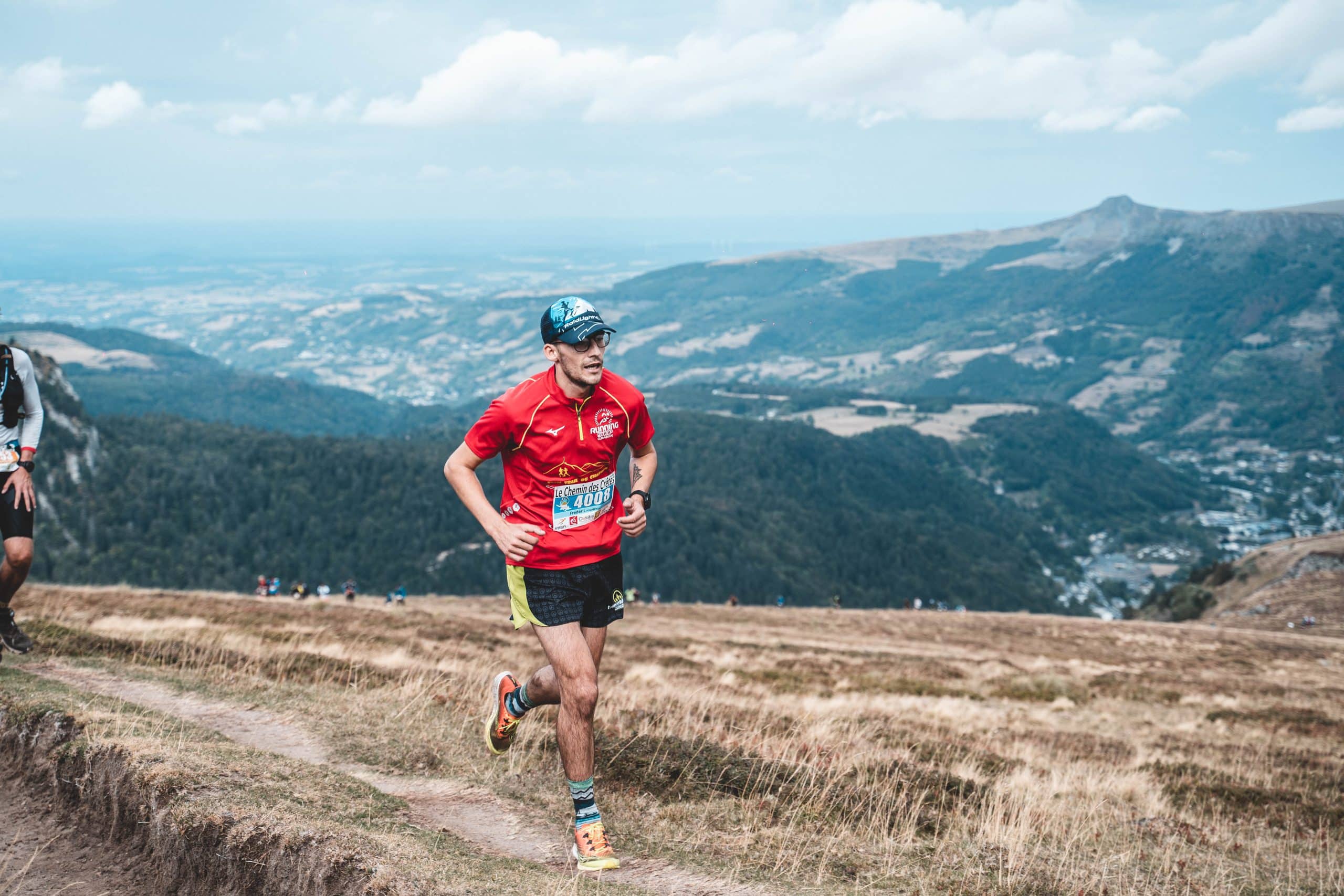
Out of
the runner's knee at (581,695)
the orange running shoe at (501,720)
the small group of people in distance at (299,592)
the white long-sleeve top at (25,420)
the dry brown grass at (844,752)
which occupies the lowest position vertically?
the small group of people in distance at (299,592)

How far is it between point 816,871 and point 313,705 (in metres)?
5.26

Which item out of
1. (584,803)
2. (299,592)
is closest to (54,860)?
(584,803)

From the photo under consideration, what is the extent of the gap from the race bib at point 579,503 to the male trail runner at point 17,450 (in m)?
5.48

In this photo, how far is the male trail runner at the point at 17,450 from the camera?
322 inches

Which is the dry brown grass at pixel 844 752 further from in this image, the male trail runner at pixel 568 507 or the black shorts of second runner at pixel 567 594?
the black shorts of second runner at pixel 567 594

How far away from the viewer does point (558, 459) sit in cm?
575

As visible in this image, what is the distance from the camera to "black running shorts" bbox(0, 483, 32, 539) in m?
8.17

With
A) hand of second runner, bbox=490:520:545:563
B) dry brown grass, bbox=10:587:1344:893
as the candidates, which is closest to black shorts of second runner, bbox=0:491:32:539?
dry brown grass, bbox=10:587:1344:893

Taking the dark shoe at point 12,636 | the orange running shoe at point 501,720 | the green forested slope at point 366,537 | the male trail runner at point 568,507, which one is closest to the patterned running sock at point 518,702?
the orange running shoe at point 501,720

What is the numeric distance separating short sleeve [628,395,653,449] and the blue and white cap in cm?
62

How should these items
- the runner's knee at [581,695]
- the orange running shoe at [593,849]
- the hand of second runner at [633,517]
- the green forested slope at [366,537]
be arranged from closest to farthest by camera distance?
the orange running shoe at [593,849] → the runner's knee at [581,695] → the hand of second runner at [633,517] → the green forested slope at [366,537]

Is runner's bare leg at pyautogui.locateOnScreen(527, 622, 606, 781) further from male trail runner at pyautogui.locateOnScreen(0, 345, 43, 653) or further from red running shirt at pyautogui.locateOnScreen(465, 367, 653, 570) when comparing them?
male trail runner at pyautogui.locateOnScreen(0, 345, 43, 653)

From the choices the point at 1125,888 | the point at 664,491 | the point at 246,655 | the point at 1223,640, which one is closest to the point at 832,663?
the point at 246,655

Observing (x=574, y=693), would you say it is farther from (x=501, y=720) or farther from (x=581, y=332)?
(x=581, y=332)
